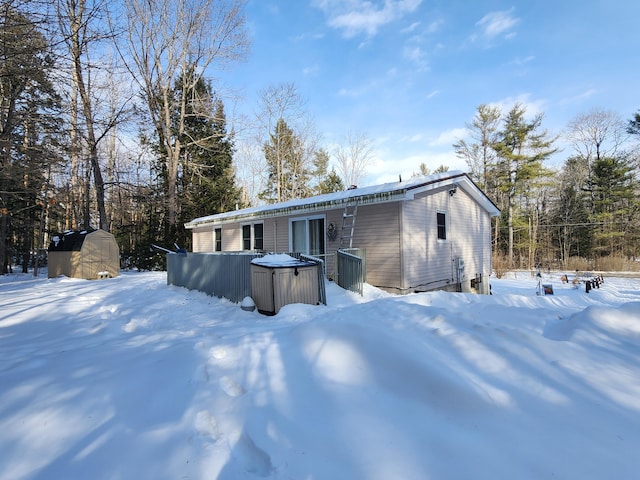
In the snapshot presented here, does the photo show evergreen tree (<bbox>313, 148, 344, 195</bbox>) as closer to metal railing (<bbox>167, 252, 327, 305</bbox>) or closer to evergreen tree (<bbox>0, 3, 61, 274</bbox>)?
evergreen tree (<bbox>0, 3, 61, 274</bbox>)

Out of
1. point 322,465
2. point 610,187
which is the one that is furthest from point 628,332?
point 610,187

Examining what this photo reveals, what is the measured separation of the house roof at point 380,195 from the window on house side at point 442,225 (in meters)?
0.98

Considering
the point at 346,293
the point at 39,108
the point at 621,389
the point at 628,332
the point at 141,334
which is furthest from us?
the point at 39,108

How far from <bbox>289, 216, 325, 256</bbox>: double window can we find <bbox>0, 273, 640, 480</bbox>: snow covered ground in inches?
282

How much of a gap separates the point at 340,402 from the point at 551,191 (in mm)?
35739

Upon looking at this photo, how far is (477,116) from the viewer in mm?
28750

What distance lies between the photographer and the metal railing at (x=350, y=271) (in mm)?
8156

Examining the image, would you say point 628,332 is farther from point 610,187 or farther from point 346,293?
point 610,187

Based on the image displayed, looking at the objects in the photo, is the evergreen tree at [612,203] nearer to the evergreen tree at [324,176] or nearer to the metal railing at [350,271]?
the evergreen tree at [324,176]

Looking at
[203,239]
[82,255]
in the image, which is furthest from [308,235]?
[82,255]

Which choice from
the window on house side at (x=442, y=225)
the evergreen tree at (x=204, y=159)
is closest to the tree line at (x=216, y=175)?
the evergreen tree at (x=204, y=159)

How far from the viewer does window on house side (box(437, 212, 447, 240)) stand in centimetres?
1088

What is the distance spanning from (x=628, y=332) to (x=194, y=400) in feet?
13.8

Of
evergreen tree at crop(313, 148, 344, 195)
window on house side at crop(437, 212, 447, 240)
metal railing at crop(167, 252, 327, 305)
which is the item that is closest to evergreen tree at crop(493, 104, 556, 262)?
evergreen tree at crop(313, 148, 344, 195)
